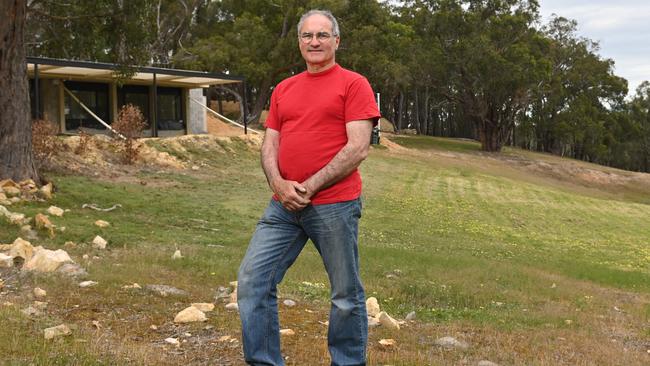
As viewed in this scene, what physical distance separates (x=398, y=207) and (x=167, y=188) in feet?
23.6

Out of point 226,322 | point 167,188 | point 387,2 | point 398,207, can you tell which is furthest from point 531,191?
point 387,2

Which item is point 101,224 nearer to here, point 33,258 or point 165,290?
point 33,258

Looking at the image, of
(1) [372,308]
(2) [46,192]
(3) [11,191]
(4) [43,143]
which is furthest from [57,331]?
(4) [43,143]

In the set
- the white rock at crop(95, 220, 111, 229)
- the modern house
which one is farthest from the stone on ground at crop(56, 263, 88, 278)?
the modern house

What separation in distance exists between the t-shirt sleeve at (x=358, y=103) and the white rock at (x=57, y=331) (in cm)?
247

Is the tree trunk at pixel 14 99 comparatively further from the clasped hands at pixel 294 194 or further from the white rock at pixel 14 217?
the clasped hands at pixel 294 194

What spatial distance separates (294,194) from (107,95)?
110 feet

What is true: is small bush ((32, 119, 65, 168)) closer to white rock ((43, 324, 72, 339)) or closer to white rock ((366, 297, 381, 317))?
white rock ((366, 297, 381, 317))

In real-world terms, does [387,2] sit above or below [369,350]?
above

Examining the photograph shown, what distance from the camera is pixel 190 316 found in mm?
5910

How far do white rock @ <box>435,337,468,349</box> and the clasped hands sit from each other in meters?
2.39

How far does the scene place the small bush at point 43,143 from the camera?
1997 cm

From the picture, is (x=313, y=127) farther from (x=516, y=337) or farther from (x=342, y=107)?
(x=516, y=337)

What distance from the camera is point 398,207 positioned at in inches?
912
